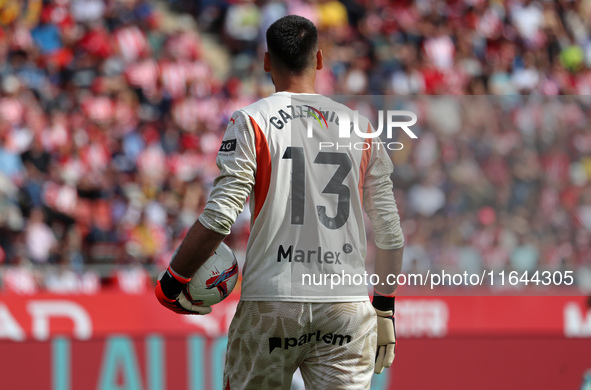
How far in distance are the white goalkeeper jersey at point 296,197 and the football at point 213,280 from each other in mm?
194

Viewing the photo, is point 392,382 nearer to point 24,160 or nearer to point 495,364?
point 495,364

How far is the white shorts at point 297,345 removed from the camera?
9.77 ft

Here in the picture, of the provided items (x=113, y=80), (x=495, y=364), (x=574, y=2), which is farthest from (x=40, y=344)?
(x=574, y=2)

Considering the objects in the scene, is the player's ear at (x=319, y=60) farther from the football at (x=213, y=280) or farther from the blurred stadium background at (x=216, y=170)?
the blurred stadium background at (x=216, y=170)

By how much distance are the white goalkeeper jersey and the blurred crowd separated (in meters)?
3.57

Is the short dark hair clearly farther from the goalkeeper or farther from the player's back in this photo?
the player's back

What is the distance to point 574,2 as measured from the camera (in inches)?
523

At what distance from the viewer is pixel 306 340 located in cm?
300

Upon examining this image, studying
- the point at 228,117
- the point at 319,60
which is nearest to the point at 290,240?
the point at 319,60

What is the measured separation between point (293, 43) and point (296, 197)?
0.60 m

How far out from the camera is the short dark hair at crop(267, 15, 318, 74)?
10.1 feet

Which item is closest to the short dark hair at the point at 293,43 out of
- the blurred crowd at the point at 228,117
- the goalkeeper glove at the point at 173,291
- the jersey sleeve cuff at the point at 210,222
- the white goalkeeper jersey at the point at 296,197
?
the white goalkeeper jersey at the point at 296,197

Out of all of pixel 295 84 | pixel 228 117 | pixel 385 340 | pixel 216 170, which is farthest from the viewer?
pixel 228 117

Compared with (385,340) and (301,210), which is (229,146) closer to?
(301,210)
